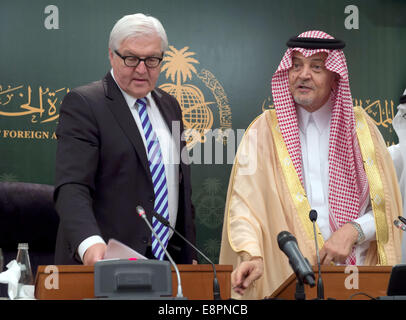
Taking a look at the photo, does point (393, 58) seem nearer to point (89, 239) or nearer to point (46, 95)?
point (46, 95)

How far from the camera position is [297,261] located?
75.7 inches

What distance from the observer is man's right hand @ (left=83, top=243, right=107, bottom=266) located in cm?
238

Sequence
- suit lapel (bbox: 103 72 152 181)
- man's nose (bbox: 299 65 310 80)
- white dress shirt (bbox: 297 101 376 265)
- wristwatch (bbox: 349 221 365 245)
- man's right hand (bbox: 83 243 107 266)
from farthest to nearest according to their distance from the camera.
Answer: man's nose (bbox: 299 65 310 80), white dress shirt (bbox: 297 101 376 265), wristwatch (bbox: 349 221 365 245), suit lapel (bbox: 103 72 152 181), man's right hand (bbox: 83 243 107 266)

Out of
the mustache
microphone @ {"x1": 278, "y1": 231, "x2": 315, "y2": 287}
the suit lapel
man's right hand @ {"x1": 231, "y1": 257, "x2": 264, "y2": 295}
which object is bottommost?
man's right hand @ {"x1": 231, "y1": 257, "x2": 264, "y2": 295}

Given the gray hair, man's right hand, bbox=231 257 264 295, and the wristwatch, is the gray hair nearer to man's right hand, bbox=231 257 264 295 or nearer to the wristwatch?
man's right hand, bbox=231 257 264 295

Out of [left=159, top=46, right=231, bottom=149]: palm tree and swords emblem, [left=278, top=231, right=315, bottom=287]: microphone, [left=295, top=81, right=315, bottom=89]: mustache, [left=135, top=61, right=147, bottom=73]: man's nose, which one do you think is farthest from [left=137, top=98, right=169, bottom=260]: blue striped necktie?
[left=159, top=46, right=231, bottom=149]: palm tree and swords emblem

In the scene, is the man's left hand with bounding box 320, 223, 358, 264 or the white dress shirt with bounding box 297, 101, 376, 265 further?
the white dress shirt with bounding box 297, 101, 376, 265

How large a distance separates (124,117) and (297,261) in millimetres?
1256

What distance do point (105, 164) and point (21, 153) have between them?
1.81 m

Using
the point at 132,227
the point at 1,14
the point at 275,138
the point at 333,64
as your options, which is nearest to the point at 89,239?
the point at 132,227

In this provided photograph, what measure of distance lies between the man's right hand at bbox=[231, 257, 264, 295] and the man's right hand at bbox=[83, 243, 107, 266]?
57 cm

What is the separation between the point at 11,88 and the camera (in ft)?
14.6

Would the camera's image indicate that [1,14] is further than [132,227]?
Yes

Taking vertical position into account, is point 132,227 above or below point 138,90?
below
